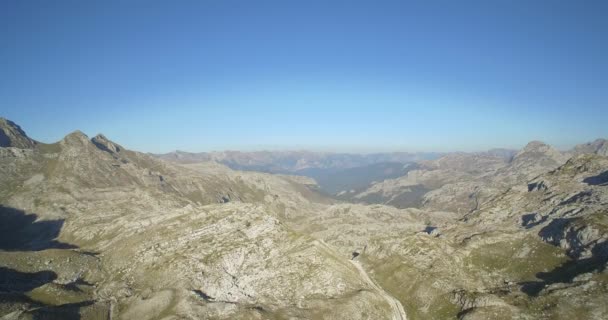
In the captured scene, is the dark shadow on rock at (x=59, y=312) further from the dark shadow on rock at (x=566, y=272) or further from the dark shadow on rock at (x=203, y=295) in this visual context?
the dark shadow on rock at (x=566, y=272)

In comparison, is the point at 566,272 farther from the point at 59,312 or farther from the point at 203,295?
the point at 59,312

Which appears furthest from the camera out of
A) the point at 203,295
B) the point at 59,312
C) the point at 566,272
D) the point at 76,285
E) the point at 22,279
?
the point at 22,279

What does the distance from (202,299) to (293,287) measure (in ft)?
111

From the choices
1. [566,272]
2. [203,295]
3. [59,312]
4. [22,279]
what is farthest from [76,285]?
[566,272]

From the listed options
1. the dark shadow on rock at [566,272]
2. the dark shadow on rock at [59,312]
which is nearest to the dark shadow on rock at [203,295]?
the dark shadow on rock at [59,312]

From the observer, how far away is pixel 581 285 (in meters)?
142

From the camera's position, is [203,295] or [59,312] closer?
[59,312]

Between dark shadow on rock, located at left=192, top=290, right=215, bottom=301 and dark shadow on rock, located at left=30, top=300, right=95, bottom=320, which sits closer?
dark shadow on rock, located at left=30, top=300, right=95, bottom=320

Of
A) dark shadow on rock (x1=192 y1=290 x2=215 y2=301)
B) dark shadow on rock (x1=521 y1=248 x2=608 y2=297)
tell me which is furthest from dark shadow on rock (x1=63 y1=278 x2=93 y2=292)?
dark shadow on rock (x1=521 y1=248 x2=608 y2=297)

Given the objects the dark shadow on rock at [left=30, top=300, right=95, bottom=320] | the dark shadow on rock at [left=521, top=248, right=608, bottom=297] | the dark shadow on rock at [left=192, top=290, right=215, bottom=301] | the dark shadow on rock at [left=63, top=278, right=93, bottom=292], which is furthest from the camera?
the dark shadow on rock at [left=521, top=248, right=608, bottom=297]

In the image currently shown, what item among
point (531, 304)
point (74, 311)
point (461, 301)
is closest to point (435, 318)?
point (461, 301)

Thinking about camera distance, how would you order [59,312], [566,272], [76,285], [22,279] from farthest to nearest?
1. [22,279]
2. [566,272]
3. [76,285]
4. [59,312]

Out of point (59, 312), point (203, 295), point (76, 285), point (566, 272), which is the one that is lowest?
point (566, 272)

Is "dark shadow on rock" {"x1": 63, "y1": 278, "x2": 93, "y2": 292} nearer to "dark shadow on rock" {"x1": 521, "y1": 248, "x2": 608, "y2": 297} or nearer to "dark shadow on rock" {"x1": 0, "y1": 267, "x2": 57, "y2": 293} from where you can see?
"dark shadow on rock" {"x1": 0, "y1": 267, "x2": 57, "y2": 293}
